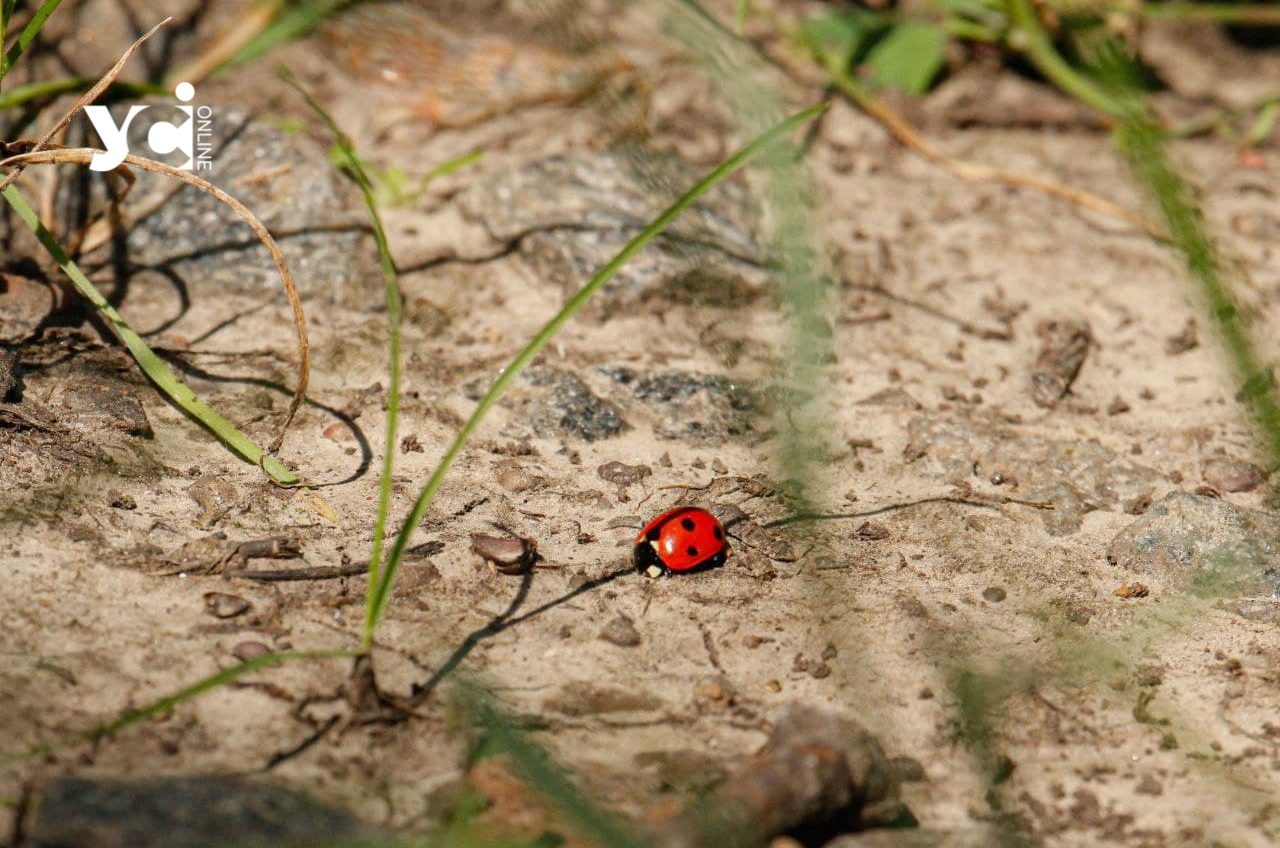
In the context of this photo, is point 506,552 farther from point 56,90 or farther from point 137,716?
point 56,90

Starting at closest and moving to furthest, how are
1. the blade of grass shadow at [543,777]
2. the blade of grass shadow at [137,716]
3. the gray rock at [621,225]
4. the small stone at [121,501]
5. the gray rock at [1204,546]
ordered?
the blade of grass shadow at [543,777]
the blade of grass shadow at [137,716]
the small stone at [121,501]
the gray rock at [1204,546]
the gray rock at [621,225]

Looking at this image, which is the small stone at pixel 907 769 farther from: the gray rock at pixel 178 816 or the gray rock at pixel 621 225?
the gray rock at pixel 621 225

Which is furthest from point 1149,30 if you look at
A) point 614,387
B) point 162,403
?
point 162,403

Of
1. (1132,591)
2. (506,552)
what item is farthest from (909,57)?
(506,552)

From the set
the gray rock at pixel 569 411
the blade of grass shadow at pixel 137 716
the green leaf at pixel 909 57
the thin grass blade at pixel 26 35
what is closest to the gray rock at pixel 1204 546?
the gray rock at pixel 569 411

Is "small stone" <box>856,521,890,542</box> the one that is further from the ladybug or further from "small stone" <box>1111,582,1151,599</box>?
"small stone" <box>1111,582,1151,599</box>

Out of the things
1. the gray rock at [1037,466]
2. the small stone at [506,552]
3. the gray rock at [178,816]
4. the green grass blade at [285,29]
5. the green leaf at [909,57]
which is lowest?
the gray rock at [178,816]
